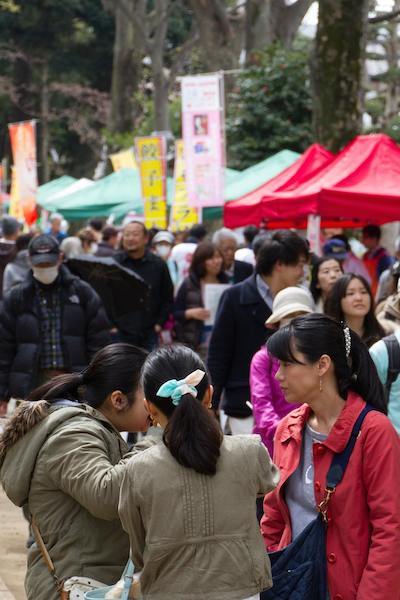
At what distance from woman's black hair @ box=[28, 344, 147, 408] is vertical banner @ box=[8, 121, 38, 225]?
68.5ft

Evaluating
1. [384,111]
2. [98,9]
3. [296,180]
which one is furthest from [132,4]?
[296,180]

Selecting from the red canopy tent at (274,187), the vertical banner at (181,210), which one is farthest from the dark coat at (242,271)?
the vertical banner at (181,210)

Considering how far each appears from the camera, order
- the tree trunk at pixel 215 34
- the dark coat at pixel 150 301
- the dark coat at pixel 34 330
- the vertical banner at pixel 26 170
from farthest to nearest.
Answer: the tree trunk at pixel 215 34, the vertical banner at pixel 26 170, the dark coat at pixel 150 301, the dark coat at pixel 34 330

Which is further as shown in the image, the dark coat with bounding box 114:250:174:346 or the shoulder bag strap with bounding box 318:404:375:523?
the dark coat with bounding box 114:250:174:346

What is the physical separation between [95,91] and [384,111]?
49.1 ft

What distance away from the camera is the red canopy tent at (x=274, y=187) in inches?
460

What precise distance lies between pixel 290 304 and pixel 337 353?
79.1 inches

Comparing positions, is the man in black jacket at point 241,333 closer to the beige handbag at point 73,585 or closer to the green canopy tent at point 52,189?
the beige handbag at point 73,585

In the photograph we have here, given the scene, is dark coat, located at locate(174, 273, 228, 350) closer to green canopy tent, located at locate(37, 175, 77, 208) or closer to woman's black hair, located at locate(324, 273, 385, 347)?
woman's black hair, located at locate(324, 273, 385, 347)

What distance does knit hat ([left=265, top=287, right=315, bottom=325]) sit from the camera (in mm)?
5641

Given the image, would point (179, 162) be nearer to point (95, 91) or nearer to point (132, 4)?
point (132, 4)

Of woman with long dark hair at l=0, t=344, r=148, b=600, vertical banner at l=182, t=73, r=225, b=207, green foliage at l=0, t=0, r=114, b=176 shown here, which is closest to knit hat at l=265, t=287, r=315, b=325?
woman with long dark hair at l=0, t=344, r=148, b=600

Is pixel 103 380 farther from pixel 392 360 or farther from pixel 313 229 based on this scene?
pixel 313 229

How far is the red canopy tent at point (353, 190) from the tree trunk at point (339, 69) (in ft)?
10.2
